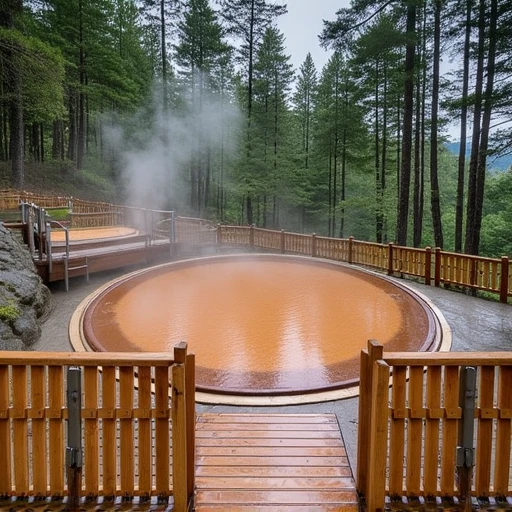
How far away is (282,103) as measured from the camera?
74.0 feet

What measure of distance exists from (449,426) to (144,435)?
1842mm

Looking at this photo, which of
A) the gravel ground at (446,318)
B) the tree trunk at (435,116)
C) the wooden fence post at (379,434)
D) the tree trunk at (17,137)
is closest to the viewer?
the wooden fence post at (379,434)

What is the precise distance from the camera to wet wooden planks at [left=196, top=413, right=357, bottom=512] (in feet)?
7.77

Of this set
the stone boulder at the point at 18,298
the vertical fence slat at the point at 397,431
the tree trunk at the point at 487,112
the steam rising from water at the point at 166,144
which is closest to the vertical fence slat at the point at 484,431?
the vertical fence slat at the point at 397,431

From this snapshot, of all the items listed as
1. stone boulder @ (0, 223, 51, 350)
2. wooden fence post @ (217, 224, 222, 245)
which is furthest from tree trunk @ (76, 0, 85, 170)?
stone boulder @ (0, 223, 51, 350)

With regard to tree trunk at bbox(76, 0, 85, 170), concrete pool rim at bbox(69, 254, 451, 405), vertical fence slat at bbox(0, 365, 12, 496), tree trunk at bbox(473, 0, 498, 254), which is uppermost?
tree trunk at bbox(76, 0, 85, 170)

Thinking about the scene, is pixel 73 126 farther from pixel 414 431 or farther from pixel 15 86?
pixel 414 431

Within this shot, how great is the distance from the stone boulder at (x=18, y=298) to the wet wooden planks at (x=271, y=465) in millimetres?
3198

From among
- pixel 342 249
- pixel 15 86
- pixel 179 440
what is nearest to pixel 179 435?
pixel 179 440

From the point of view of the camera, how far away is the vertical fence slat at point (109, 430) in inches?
89.4

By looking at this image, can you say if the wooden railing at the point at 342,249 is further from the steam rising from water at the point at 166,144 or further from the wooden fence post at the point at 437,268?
the steam rising from water at the point at 166,144

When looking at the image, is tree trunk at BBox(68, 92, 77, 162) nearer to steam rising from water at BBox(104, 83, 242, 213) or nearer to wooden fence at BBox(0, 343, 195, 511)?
steam rising from water at BBox(104, 83, 242, 213)

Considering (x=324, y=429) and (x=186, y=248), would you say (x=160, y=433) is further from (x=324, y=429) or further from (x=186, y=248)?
(x=186, y=248)

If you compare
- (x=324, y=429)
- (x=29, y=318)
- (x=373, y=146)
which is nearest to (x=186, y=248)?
(x=29, y=318)
